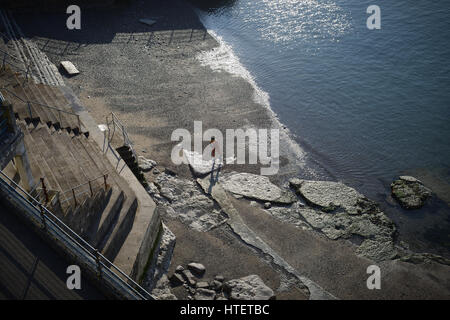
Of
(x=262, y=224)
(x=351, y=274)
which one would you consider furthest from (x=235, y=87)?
(x=351, y=274)

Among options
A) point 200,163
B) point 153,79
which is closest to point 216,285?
point 200,163

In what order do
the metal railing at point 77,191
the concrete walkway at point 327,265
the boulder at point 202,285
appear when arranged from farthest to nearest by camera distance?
the concrete walkway at point 327,265 < the boulder at point 202,285 < the metal railing at point 77,191

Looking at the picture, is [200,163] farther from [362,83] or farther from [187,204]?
[362,83]

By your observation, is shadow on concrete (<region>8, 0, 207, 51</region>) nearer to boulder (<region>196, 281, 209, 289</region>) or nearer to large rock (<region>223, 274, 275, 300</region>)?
boulder (<region>196, 281, 209, 289</region>)

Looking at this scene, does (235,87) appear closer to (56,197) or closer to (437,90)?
(437,90)

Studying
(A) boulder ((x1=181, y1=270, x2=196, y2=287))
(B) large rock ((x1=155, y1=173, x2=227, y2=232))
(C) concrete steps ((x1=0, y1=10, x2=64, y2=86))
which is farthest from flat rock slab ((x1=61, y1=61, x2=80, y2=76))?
(A) boulder ((x1=181, y1=270, x2=196, y2=287))

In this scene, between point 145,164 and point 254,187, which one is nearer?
point 254,187

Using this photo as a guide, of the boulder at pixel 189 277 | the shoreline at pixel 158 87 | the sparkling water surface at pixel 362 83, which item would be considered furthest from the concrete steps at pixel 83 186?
the sparkling water surface at pixel 362 83

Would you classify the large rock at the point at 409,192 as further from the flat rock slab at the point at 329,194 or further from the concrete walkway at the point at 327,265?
the concrete walkway at the point at 327,265
